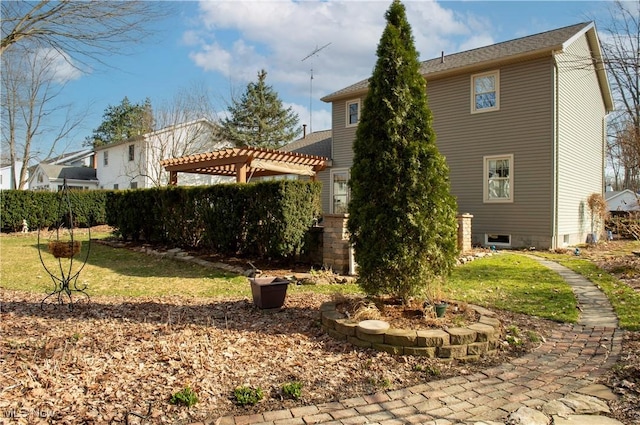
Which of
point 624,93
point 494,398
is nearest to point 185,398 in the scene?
point 494,398

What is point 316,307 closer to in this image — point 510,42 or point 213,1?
point 213,1

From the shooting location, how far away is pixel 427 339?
349cm

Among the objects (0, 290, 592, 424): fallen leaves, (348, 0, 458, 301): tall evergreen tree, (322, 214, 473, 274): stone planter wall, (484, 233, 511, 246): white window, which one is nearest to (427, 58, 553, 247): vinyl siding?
(484, 233, 511, 246): white window

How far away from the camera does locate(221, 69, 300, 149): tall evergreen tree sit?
3012 centimetres

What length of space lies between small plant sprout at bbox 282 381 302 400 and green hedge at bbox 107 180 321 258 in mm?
4975

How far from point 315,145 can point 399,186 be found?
15.6m

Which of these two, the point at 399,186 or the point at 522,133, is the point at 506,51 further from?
the point at 399,186

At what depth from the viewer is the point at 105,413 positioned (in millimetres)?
2492

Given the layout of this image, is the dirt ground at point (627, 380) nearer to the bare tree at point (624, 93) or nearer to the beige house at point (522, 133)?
the beige house at point (522, 133)

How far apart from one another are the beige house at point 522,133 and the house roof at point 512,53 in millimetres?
32

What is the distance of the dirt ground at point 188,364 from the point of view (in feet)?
8.53

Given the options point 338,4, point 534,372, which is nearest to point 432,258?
point 534,372

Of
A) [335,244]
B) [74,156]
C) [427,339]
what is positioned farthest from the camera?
[74,156]

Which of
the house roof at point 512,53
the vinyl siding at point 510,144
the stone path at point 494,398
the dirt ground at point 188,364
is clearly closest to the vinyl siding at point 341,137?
the house roof at point 512,53
